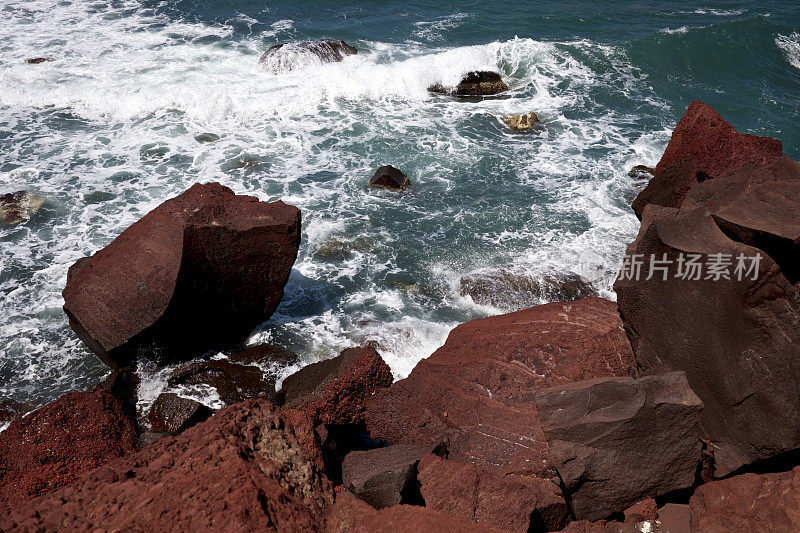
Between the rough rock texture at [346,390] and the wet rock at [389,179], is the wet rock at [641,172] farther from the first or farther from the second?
the rough rock texture at [346,390]

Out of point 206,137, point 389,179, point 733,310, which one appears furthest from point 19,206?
point 733,310

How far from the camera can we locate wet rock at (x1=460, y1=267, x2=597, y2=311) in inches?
286

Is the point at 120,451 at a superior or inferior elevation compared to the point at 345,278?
superior

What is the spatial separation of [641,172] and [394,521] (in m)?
8.94

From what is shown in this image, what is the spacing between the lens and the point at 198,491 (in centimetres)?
248

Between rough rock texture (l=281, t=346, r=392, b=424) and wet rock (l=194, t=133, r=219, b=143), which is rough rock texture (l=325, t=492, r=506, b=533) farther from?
wet rock (l=194, t=133, r=219, b=143)

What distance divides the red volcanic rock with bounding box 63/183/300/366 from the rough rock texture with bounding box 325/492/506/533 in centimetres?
322

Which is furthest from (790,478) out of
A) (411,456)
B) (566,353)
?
(411,456)

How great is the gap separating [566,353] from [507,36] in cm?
1365

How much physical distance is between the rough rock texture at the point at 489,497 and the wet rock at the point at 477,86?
35.7 ft

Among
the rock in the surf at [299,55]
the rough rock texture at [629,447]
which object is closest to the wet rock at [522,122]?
the rock in the surf at [299,55]

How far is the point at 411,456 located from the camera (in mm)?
3719

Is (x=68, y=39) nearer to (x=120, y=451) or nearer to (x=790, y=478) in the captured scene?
(x=120, y=451)

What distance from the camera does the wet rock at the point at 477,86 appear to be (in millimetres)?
13250
